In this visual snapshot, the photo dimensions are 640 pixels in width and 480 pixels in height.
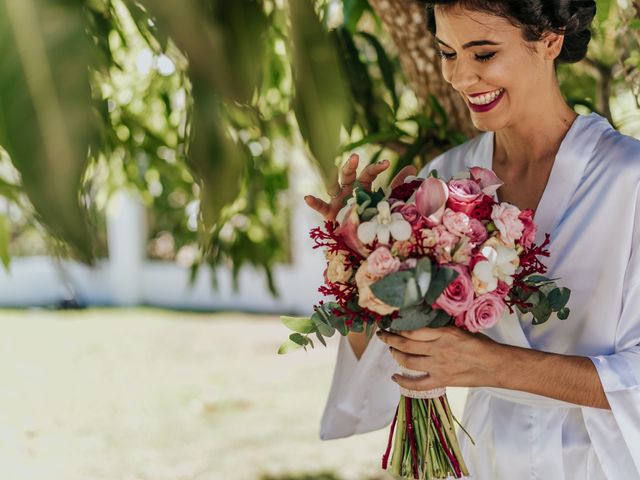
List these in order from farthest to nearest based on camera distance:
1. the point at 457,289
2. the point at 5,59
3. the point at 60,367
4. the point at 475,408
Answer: the point at 60,367
the point at 475,408
the point at 457,289
the point at 5,59

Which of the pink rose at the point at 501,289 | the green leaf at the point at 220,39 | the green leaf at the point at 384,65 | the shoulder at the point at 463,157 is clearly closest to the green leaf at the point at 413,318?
the pink rose at the point at 501,289

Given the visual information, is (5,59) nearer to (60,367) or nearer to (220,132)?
(220,132)

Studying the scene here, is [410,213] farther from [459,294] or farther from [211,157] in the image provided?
[211,157]

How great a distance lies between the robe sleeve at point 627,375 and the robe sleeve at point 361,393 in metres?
0.53

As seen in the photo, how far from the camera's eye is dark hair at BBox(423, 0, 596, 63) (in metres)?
1.55

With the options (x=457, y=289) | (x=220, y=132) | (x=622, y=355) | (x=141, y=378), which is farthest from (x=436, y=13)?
(x=141, y=378)

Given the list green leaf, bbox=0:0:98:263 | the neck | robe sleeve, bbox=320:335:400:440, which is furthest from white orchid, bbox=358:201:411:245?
green leaf, bbox=0:0:98:263

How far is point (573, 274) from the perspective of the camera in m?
1.62

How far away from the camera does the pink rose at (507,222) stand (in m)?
1.45

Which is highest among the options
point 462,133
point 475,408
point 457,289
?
point 462,133

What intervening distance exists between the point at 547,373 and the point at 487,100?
51 centimetres

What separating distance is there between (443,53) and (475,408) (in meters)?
0.76

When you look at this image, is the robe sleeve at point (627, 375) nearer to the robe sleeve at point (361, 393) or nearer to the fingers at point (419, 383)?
the fingers at point (419, 383)

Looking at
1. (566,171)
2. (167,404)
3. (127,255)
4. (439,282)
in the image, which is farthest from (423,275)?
(127,255)
